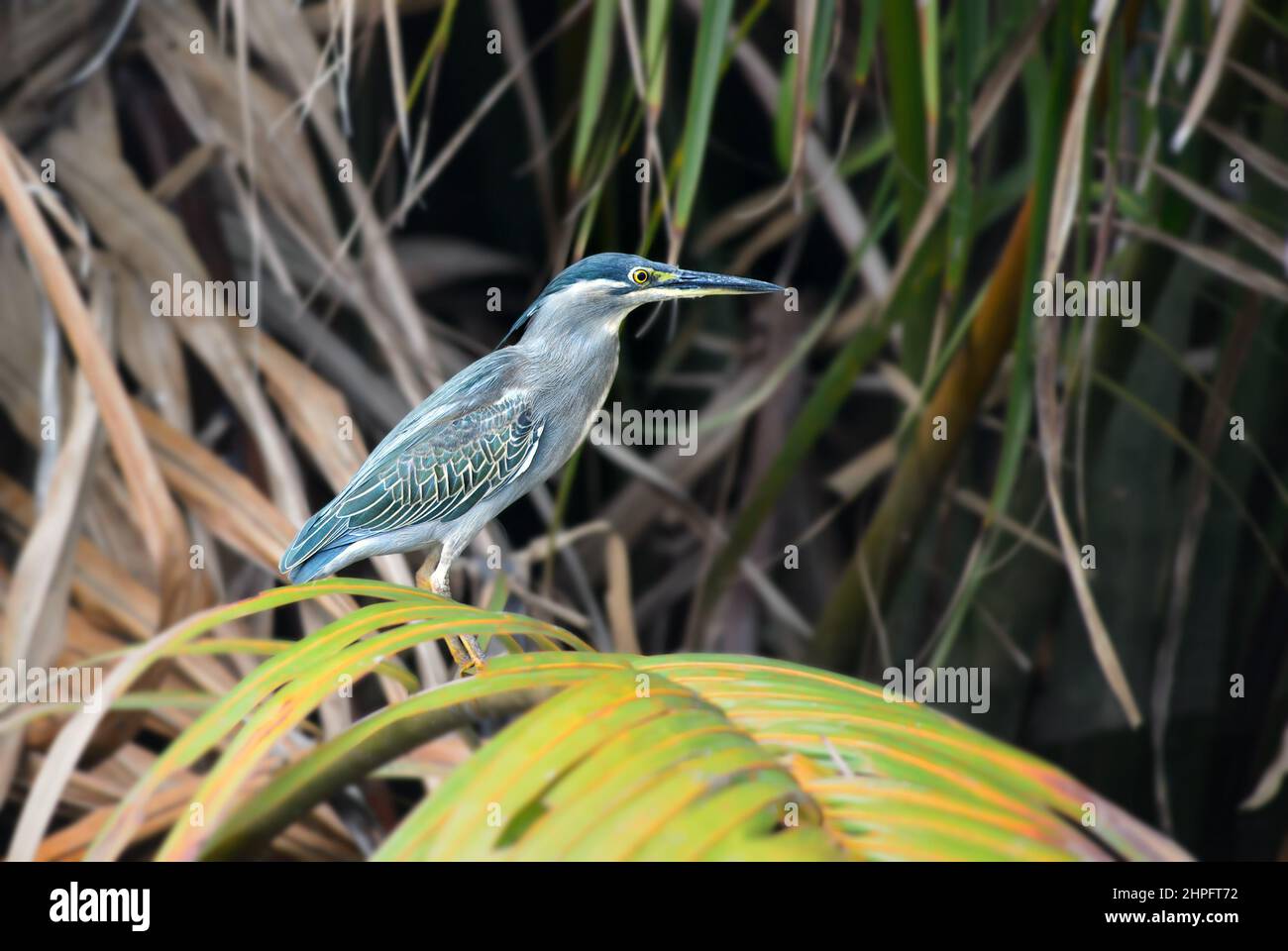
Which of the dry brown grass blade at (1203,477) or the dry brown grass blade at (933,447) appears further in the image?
the dry brown grass blade at (1203,477)

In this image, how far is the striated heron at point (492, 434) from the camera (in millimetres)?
1039

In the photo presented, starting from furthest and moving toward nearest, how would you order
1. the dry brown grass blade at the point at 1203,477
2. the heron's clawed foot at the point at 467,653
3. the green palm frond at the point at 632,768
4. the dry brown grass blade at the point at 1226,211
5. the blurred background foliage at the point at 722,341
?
the dry brown grass blade at the point at 1203,477 < the dry brown grass blade at the point at 1226,211 < the blurred background foliage at the point at 722,341 < the heron's clawed foot at the point at 467,653 < the green palm frond at the point at 632,768

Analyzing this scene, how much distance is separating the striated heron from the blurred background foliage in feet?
0.34

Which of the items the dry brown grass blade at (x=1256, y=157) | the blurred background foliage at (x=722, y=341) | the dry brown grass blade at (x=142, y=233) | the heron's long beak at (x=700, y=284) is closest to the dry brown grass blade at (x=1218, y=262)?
the blurred background foliage at (x=722, y=341)

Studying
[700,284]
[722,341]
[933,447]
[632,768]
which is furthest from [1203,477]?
[632,768]

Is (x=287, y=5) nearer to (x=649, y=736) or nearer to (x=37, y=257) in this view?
(x=37, y=257)

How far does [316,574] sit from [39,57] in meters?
1.17

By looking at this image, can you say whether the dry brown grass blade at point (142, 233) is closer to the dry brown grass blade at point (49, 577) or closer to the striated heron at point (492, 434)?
the dry brown grass blade at point (49, 577)

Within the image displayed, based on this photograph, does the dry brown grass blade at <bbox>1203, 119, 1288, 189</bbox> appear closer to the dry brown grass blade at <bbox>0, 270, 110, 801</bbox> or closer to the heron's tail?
the heron's tail

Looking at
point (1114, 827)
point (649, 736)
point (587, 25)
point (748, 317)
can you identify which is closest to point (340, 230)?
point (587, 25)

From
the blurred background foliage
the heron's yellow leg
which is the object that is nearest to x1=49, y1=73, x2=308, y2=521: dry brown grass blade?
the blurred background foliage

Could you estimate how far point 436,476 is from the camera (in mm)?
1062

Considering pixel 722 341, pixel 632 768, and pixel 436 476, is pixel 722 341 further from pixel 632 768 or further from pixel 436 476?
pixel 632 768

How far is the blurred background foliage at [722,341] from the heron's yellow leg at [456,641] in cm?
6
